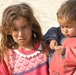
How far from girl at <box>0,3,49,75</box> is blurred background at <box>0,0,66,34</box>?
269 cm

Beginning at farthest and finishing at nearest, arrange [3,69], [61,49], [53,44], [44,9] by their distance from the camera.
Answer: [44,9]
[3,69]
[53,44]
[61,49]

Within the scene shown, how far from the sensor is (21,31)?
2.69 meters

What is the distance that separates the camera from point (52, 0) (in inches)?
264

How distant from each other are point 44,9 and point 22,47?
140 inches

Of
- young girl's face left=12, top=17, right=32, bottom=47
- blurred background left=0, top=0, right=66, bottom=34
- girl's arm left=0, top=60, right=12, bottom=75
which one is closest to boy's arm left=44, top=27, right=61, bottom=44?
young girl's face left=12, top=17, right=32, bottom=47

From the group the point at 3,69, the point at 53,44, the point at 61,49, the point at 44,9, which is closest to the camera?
the point at 61,49

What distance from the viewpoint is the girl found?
275 centimetres

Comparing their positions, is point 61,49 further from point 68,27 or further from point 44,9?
point 44,9

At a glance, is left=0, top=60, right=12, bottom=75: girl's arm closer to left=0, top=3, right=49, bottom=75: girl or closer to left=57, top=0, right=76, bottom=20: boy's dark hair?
left=0, top=3, right=49, bottom=75: girl

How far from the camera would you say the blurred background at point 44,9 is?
5.86 metres

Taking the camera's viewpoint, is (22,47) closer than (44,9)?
Yes

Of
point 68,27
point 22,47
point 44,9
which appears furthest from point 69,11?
point 44,9

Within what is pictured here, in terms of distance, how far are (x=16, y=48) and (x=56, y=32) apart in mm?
368

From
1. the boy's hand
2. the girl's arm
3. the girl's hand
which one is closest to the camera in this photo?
the girl's hand
